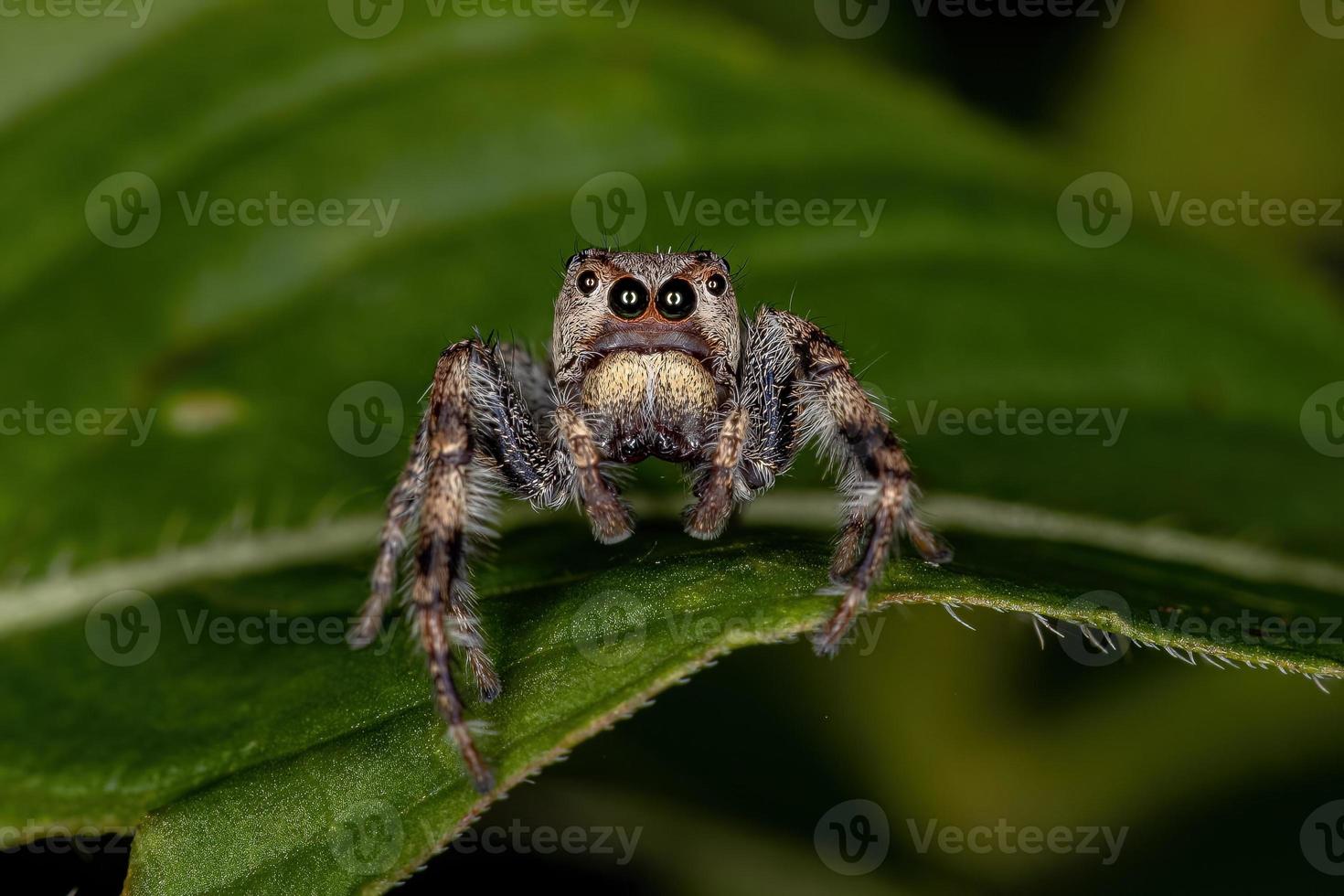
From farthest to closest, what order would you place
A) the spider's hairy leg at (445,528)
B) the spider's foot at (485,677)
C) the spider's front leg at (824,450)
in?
the spider's front leg at (824,450) < the spider's foot at (485,677) < the spider's hairy leg at (445,528)

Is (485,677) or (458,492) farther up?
(458,492)

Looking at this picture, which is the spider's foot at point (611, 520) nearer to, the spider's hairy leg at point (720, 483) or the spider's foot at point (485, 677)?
the spider's hairy leg at point (720, 483)

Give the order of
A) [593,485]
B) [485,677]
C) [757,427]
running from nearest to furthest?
[485,677]
[593,485]
[757,427]

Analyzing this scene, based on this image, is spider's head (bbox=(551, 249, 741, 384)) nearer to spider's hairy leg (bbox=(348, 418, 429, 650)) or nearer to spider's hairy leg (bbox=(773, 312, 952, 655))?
spider's hairy leg (bbox=(773, 312, 952, 655))

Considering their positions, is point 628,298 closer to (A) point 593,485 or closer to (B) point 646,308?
(B) point 646,308

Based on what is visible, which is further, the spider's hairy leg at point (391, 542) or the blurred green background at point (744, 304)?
the blurred green background at point (744, 304)

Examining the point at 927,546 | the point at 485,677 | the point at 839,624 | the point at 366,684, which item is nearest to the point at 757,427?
the point at 927,546

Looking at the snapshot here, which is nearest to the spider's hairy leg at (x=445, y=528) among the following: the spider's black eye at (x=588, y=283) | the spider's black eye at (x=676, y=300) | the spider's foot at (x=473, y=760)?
the spider's foot at (x=473, y=760)
